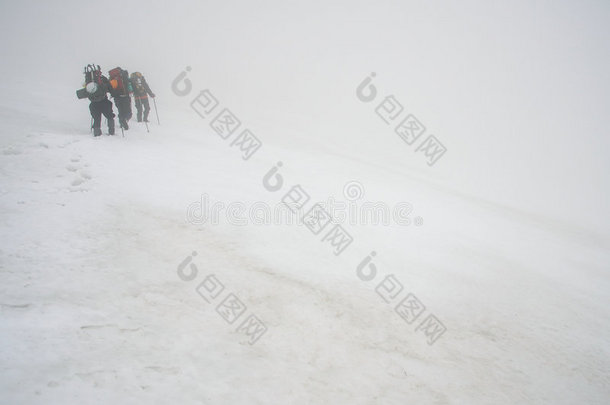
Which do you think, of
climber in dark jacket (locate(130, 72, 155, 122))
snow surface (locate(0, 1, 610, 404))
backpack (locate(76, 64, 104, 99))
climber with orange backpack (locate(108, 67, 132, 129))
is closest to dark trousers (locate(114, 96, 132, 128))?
climber with orange backpack (locate(108, 67, 132, 129))

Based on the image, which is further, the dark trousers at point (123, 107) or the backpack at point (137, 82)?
the backpack at point (137, 82)

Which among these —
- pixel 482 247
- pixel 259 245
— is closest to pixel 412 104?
pixel 482 247

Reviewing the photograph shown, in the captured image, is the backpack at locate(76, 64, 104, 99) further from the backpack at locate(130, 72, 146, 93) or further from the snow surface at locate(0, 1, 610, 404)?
the backpack at locate(130, 72, 146, 93)

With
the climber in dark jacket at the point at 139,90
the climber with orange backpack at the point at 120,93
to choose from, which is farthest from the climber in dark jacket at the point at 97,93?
the climber in dark jacket at the point at 139,90

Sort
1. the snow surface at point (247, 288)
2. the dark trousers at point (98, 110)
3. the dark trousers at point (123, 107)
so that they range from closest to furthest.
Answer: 1. the snow surface at point (247, 288)
2. the dark trousers at point (98, 110)
3. the dark trousers at point (123, 107)

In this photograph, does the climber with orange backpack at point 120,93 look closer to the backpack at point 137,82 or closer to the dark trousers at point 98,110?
the dark trousers at point 98,110

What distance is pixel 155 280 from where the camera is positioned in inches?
194

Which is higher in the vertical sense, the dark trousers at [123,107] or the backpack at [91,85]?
the backpack at [91,85]

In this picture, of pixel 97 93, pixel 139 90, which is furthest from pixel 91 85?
pixel 139 90

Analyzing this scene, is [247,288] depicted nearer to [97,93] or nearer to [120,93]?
[97,93]

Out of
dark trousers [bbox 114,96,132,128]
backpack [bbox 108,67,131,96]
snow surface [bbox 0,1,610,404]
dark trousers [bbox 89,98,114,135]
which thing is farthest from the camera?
dark trousers [bbox 114,96,132,128]

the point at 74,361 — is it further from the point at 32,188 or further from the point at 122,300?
the point at 32,188

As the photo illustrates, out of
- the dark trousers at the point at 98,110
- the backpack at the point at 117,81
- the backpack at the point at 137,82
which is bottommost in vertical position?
the dark trousers at the point at 98,110

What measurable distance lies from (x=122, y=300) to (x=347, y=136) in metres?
35.9
